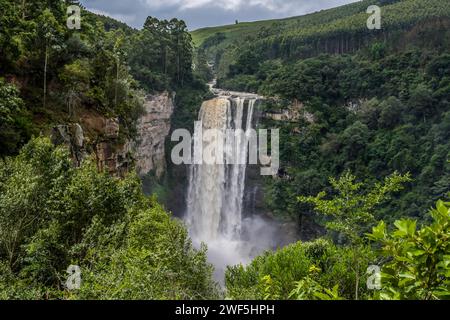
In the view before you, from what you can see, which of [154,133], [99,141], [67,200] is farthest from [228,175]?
[67,200]

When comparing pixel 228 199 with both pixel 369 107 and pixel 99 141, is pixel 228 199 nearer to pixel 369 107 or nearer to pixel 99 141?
pixel 369 107

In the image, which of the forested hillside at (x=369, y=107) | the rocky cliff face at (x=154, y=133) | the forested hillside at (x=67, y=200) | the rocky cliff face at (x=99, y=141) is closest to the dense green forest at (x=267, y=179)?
the forested hillside at (x=67, y=200)

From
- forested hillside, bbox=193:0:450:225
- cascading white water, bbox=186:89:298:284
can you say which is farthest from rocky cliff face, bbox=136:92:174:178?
forested hillside, bbox=193:0:450:225

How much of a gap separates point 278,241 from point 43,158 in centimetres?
3650

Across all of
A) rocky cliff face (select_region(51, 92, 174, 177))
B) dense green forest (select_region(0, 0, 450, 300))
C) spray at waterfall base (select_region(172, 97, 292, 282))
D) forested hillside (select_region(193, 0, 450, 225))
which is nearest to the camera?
dense green forest (select_region(0, 0, 450, 300))

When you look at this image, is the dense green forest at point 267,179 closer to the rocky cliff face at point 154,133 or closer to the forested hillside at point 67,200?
the forested hillside at point 67,200

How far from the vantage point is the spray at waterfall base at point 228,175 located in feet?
152

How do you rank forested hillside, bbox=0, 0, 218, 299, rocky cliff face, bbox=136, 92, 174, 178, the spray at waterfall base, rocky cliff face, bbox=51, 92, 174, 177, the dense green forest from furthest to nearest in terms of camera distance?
1. the spray at waterfall base
2. rocky cliff face, bbox=136, 92, 174, 178
3. rocky cliff face, bbox=51, 92, 174, 177
4. forested hillside, bbox=0, 0, 218, 299
5. the dense green forest

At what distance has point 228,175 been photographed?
47.7m

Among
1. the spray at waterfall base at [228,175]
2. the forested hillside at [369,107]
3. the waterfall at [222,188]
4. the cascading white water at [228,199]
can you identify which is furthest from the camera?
the waterfall at [222,188]

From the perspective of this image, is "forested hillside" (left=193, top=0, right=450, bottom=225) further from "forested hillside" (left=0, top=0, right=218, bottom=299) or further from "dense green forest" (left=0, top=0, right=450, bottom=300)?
A: "forested hillside" (left=0, top=0, right=218, bottom=299)

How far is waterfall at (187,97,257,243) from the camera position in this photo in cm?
4675

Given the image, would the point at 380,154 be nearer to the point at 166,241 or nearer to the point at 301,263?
the point at 301,263

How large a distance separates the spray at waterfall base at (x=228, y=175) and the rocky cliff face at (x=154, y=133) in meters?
4.10
